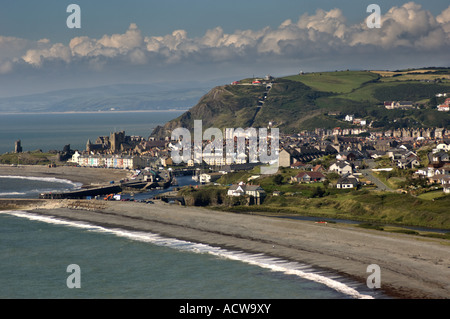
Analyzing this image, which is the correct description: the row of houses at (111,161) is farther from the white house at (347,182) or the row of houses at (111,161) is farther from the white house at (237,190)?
the white house at (347,182)

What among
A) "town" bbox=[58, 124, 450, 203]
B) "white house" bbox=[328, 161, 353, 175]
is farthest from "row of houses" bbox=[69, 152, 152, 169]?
"white house" bbox=[328, 161, 353, 175]

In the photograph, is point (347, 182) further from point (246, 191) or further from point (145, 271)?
point (145, 271)

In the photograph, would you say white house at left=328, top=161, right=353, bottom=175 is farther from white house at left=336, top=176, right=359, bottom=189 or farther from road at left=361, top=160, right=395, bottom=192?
white house at left=336, top=176, right=359, bottom=189

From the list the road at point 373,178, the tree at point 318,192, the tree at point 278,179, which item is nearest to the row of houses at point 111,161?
the tree at point 278,179

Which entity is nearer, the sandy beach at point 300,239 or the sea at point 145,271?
the sea at point 145,271

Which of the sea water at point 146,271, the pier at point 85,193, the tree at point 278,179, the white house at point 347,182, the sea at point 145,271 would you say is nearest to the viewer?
the sea at point 145,271
